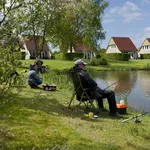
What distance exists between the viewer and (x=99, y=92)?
731 cm

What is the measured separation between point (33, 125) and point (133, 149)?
199 centimetres

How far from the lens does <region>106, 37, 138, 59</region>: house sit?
226 feet

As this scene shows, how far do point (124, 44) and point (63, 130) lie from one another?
66.8 meters

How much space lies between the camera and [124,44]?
2763 inches

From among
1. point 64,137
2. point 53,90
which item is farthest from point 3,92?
point 53,90

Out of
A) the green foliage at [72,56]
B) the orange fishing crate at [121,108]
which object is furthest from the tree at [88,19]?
the orange fishing crate at [121,108]

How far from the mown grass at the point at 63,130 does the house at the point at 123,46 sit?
207ft

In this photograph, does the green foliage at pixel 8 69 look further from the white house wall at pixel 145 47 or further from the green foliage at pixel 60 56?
the white house wall at pixel 145 47

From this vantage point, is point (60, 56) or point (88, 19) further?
point (60, 56)

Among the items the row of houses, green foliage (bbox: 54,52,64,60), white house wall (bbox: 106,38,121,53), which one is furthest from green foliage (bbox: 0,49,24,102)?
white house wall (bbox: 106,38,121,53)

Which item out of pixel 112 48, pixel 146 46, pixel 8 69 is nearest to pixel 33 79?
pixel 8 69

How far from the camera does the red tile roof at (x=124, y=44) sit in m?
68.8

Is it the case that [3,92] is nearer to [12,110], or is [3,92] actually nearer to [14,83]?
[14,83]

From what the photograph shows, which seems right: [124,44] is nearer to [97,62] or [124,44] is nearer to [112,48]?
[112,48]
